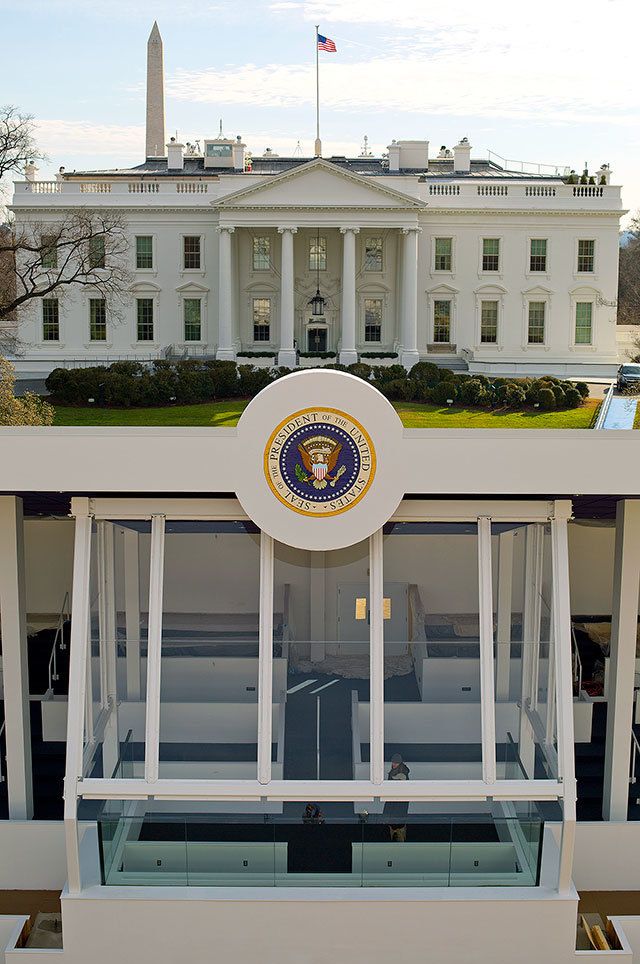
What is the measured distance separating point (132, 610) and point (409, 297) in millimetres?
40106

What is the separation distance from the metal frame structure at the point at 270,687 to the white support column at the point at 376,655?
1cm

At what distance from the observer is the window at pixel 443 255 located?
179ft

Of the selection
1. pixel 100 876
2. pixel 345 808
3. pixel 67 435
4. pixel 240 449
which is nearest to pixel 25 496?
pixel 67 435

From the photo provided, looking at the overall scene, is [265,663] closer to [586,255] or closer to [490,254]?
[490,254]

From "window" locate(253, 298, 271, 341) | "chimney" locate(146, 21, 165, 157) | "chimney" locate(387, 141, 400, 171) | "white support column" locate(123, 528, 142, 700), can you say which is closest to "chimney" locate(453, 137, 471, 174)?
"chimney" locate(387, 141, 400, 171)

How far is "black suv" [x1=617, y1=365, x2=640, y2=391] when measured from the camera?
4203 centimetres

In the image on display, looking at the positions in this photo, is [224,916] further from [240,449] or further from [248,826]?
[240,449]

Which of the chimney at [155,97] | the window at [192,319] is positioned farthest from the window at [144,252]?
the chimney at [155,97]

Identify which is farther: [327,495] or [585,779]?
[585,779]

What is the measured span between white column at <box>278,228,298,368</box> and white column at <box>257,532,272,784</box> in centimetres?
3910

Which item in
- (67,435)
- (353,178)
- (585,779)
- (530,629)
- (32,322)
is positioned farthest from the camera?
(32,322)

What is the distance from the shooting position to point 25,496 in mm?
14031

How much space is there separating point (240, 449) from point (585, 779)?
804 centimetres

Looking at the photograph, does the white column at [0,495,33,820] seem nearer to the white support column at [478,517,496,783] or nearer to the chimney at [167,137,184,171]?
the white support column at [478,517,496,783]
